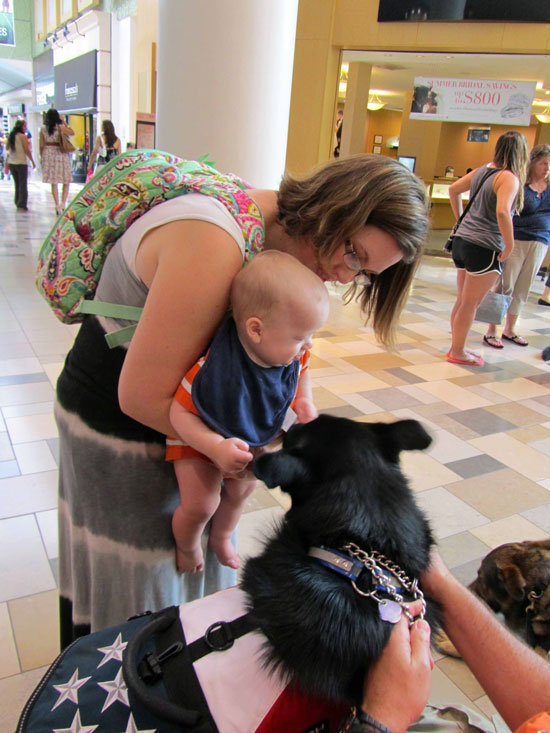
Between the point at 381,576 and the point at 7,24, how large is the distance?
35.4 m

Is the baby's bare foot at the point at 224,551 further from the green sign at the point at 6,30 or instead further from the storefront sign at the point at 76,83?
the green sign at the point at 6,30

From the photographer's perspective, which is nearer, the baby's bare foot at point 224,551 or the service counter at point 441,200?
the baby's bare foot at point 224,551

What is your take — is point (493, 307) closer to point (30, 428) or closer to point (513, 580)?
point (513, 580)

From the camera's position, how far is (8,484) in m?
2.90

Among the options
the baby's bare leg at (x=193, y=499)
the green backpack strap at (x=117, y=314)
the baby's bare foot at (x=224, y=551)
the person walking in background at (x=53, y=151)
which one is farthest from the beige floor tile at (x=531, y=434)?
the person walking in background at (x=53, y=151)

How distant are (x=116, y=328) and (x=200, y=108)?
172 centimetres

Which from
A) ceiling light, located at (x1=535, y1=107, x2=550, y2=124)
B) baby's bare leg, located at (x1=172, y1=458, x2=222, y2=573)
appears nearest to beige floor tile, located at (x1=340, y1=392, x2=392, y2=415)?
baby's bare leg, located at (x1=172, y1=458, x2=222, y2=573)

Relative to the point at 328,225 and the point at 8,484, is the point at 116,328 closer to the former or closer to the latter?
the point at 328,225

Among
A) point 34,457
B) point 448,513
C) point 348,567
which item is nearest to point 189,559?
point 348,567

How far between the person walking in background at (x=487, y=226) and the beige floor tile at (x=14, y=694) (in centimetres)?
452

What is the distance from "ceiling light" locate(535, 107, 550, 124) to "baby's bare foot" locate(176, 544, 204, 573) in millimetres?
15786

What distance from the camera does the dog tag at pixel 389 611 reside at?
103cm

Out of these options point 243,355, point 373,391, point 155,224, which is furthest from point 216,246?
point 373,391

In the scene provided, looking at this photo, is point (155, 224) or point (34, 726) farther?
point (155, 224)
